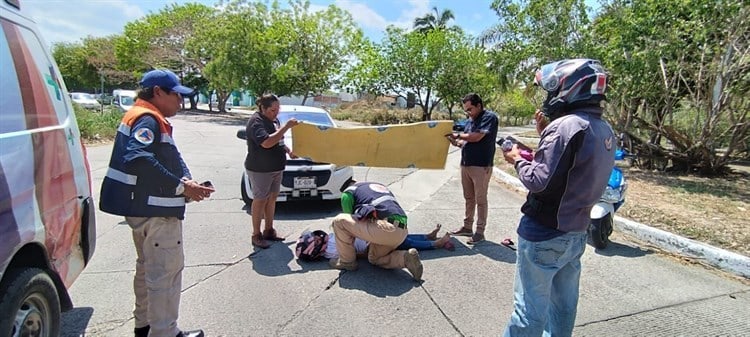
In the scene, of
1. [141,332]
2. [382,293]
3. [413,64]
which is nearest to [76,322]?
[141,332]

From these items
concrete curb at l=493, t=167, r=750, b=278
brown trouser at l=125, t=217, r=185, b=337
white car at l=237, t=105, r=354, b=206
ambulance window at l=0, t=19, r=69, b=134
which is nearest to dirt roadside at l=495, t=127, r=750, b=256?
concrete curb at l=493, t=167, r=750, b=278

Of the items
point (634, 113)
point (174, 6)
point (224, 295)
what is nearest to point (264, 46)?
A: point (174, 6)

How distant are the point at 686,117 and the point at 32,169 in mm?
13229

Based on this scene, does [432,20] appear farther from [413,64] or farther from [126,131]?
[126,131]

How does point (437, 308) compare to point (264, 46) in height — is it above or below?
below

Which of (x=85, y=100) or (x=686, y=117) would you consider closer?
(x=686, y=117)

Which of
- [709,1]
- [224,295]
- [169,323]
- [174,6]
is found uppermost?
[174,6]

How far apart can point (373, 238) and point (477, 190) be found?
5.43ft

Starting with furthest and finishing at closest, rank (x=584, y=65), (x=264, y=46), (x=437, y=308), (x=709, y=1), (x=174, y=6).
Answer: (x=174, y=6)
(x=264, y=46)
(x=709, y=1)
(x=437, y=308)
(x=584, y=65)

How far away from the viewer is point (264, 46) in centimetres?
2542

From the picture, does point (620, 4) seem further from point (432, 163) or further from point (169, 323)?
point (169, 323)

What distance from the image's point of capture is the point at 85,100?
96.6 feet

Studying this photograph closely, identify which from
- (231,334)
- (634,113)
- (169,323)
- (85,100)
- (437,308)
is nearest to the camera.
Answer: (169,323)

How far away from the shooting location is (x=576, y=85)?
2193 millimetres
